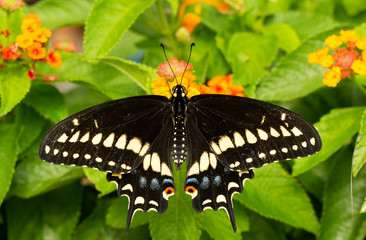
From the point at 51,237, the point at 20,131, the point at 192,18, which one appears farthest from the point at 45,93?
the point at 192,18

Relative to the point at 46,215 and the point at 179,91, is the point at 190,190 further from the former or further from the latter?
the point at 46,215

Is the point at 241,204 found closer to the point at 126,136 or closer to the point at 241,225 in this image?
the point at 241,225

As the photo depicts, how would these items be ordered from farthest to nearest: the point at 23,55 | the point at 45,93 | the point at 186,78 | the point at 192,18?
the point at 192,18, the point at 45,93, the point at 23,55, the point at 186,78

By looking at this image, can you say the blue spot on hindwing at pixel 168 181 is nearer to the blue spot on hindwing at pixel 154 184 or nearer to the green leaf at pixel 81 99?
the blue spot on hindwing at pixel 154 184

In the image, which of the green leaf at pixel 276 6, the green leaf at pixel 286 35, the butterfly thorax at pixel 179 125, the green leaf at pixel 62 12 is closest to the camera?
the butterfly thorax at pixel 179 125

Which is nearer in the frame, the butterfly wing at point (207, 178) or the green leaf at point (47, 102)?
the butterfly wing at point (207, 178)

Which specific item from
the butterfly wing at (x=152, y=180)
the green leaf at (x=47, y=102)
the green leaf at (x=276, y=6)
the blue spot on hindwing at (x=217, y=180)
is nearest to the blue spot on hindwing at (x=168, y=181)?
the butterfly wing at (x=152, y=180)

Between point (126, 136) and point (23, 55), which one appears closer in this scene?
point (126, 136)
